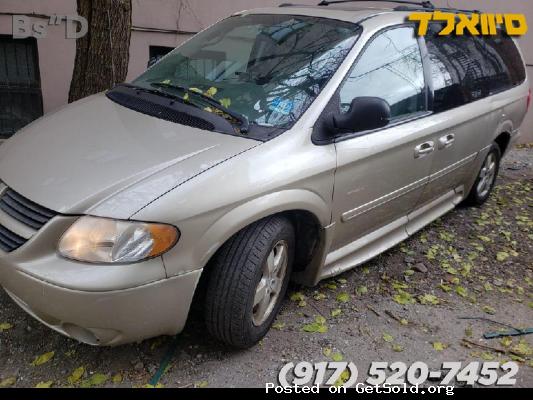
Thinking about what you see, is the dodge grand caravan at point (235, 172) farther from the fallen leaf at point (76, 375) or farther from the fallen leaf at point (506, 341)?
the fallen leaf at point (506, 341)

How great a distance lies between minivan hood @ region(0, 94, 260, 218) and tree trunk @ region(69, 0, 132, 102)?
5.46 ft

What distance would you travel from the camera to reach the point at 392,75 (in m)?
3.40

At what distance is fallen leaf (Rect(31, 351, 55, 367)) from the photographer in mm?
2668

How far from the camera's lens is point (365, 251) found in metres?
3.53

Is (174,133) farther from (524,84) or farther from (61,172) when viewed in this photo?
(524,84)

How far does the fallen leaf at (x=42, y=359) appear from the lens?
267 cm

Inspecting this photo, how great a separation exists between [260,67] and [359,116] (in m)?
0.74

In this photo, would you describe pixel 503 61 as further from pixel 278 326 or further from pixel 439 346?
pixel 278 326

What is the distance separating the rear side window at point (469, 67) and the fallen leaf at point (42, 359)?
2.85 meters

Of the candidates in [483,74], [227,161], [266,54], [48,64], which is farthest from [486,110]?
[48,64]

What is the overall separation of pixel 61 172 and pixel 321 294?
5.99ft

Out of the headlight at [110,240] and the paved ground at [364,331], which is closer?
the headlight at [110,240]

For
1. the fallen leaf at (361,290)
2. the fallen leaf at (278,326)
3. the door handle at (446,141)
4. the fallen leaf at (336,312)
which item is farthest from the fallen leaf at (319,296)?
the door handle at (446,141)

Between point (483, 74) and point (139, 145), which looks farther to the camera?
point (483, 74)
